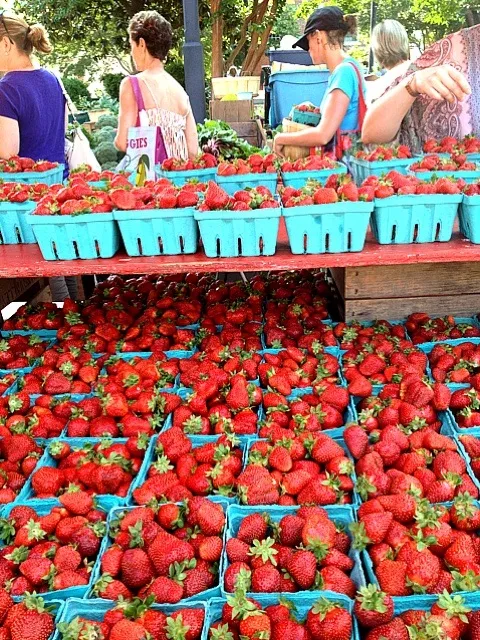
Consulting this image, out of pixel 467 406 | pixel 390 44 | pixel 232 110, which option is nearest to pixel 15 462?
pixel 467 406

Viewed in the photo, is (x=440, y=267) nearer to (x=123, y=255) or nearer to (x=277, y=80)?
(x=123, y=255)

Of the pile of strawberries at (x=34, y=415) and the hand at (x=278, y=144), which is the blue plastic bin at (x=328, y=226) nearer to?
Result: the pile of strawberries at (x=34, y=415)

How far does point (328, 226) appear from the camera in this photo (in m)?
2.27

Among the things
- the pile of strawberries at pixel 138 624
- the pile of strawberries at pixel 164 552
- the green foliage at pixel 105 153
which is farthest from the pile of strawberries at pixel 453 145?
the green foliage at pixel 105 153

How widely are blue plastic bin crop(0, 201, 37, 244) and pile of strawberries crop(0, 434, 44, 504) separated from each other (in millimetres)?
954

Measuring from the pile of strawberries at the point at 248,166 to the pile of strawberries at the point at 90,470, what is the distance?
4.49 feet

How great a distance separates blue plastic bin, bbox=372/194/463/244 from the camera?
2.26 meters

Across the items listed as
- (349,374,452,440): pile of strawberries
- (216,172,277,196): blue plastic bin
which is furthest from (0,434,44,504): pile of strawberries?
(216,172,277,196): blue plastic bin

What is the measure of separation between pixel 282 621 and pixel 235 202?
4.75ft

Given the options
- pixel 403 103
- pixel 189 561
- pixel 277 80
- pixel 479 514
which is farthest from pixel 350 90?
pixel 277 80

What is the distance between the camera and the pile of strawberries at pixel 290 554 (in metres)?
1.50

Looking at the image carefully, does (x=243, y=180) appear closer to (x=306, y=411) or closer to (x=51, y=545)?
(x=306, y=411)

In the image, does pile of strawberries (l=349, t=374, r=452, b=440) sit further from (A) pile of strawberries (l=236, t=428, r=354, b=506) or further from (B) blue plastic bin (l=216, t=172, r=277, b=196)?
(B) blue plastic bin (l=216, t=172, r=277, b=196)

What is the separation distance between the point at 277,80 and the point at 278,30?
927 cm
